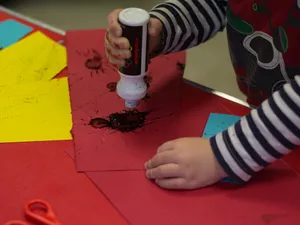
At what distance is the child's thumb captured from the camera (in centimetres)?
70

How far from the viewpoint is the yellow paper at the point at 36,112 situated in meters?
0.66

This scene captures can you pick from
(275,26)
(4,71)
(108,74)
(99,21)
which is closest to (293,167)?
(275,26)

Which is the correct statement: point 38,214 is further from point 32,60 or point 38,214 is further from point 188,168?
point 32,60

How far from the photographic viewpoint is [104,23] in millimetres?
1672

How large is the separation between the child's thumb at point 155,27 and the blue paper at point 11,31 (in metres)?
A: 0.29

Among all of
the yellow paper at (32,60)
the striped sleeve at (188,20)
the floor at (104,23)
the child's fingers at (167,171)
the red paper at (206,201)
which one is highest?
the striped sleeve at (188,20)

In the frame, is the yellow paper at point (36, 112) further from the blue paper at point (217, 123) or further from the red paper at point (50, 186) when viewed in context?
the blue paper at point (217, 123)

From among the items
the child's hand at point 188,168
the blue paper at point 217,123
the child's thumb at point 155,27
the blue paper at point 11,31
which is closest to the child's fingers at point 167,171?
the child's hand at point 188,168

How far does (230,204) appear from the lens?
574 mm

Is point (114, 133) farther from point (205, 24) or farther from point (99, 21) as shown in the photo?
point (99, 21)

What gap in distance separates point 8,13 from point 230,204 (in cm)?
63


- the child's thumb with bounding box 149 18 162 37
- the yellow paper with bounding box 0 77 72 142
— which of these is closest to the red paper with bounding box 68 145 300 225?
the yellow paper with bounding box 0 77 72 142

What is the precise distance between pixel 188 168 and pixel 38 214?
19cm

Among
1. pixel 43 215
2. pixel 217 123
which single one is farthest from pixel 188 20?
pixel 43 215
